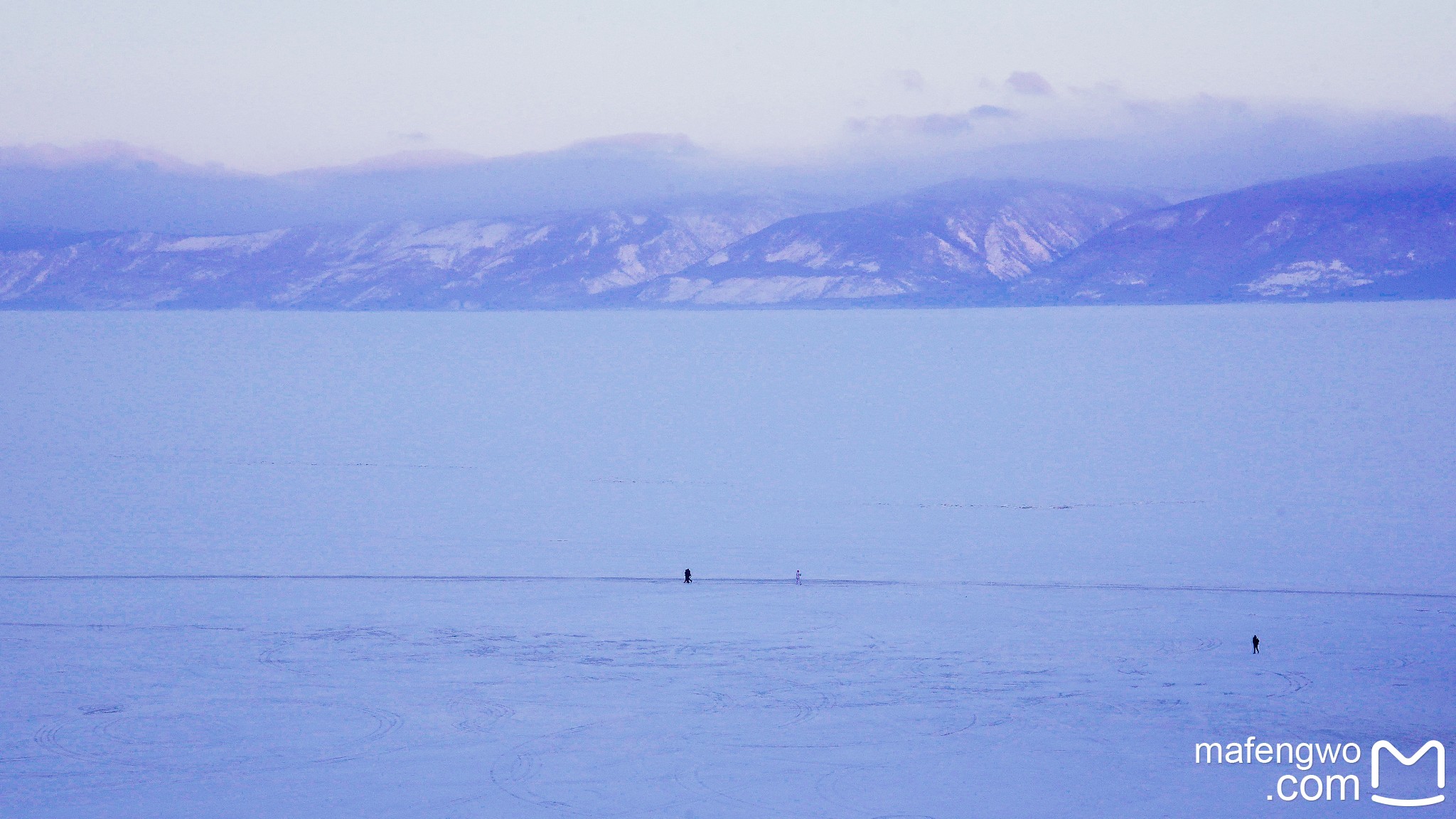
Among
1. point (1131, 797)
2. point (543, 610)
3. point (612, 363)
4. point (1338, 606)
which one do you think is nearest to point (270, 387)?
point (612, 363)

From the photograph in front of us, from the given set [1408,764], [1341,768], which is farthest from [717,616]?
[1408,764]

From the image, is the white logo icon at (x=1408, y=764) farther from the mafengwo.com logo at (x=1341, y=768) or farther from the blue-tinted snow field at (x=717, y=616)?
the blue-tinted snow field at (x=717, y=616)

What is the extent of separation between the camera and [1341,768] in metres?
20.0

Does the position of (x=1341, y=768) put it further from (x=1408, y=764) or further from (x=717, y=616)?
(x=717, y=616)

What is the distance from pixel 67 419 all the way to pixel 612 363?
71957 millimetres

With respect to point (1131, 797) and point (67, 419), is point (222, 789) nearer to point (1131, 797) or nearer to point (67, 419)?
point (1131, 797)

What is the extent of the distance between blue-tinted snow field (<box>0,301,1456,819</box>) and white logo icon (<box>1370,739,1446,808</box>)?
8.4 inches

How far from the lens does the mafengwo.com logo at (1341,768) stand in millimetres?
18984

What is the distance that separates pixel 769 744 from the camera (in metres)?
20.9

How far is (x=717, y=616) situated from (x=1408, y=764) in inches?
512

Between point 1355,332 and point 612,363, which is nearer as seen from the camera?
point 612,363

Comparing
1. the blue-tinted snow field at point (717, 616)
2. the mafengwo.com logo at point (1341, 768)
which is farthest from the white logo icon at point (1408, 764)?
the blue-tinted snow field at point (717, 616)

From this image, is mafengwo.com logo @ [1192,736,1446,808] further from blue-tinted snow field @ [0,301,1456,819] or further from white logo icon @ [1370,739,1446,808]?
blue-tinted snow field @ [0,301,1456,819]

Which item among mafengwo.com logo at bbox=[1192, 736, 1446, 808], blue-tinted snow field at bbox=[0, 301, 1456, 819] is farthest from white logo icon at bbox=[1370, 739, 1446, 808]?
blue-tinted snow field at bbox=[0, 301, 1456, 819]
